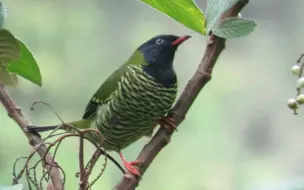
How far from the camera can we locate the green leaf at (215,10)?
0.65 metres

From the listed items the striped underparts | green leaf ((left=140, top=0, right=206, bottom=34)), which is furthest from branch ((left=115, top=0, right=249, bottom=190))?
the striped underparts

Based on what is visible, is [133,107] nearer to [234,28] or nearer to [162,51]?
[162,51]

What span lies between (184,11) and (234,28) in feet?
0.29

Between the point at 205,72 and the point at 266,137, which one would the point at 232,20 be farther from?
the point at 266,137

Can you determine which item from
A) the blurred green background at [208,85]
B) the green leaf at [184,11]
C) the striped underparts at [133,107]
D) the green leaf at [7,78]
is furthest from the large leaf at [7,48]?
the blurred green background at [208,85]

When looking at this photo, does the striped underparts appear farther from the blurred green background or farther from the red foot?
the blurred green background

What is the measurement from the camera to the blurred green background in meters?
1.45

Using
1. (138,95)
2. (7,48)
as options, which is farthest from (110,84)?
(7,48)

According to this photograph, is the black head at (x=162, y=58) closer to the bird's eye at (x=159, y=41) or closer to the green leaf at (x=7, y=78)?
the bird's eye at (x=159, y=41)

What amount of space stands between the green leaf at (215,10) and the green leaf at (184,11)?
4 centimetres

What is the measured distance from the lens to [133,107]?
1.04 m

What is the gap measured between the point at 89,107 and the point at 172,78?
0.56 feet

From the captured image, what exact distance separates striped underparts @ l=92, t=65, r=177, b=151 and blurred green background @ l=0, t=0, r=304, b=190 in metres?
0.40

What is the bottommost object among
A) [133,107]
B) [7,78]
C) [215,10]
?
[133,107]
